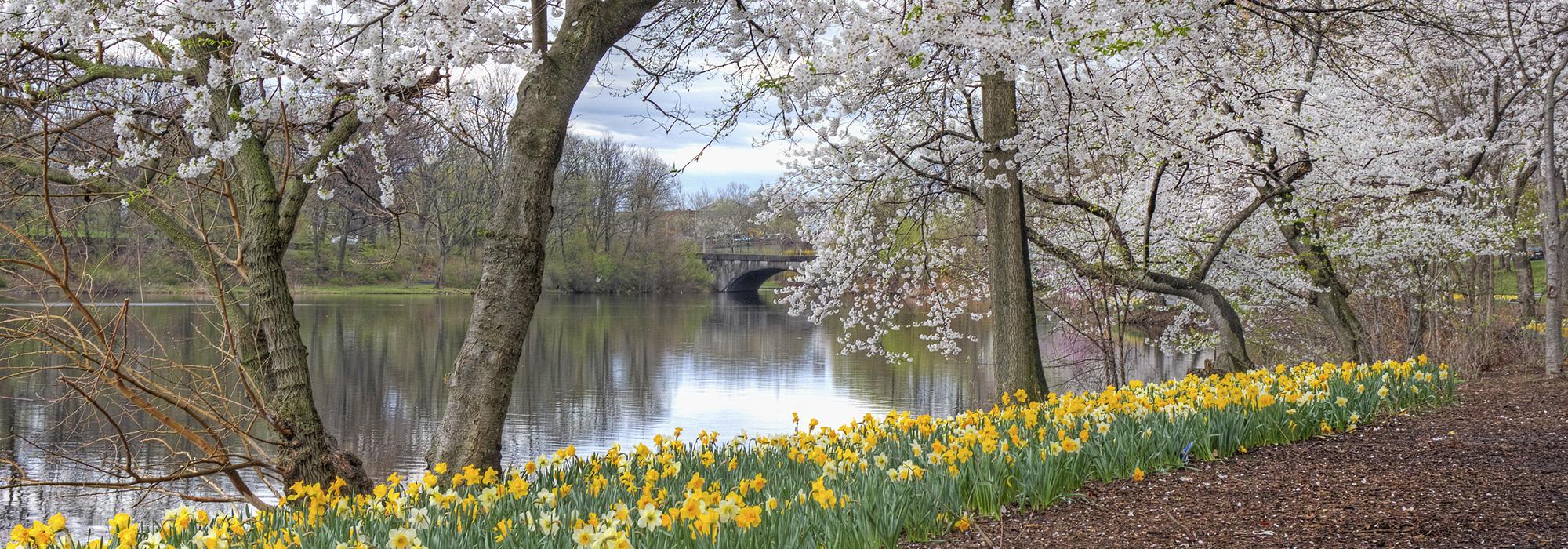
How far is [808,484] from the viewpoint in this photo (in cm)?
342

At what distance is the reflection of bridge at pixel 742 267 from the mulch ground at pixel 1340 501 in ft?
138

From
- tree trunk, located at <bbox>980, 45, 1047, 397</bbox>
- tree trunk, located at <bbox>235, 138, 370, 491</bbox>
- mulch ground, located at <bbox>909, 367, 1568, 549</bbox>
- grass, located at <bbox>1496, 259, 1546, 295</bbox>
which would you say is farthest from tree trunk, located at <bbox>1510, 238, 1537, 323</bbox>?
tree trunk, located at <bbox>235, 138, 370, 491</bbox>

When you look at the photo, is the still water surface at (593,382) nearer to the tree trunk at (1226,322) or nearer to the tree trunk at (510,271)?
the tree trunk at (1226,322)

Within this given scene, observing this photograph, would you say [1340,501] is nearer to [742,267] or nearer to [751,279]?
[742,267]

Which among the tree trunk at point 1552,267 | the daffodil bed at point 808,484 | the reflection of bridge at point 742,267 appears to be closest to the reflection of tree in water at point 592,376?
the daffodil bed at point 808,484

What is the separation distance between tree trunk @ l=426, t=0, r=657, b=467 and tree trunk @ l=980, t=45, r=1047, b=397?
3.18 metres

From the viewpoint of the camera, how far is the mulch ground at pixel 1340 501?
10.0 ft

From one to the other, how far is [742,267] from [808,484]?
46.5 m

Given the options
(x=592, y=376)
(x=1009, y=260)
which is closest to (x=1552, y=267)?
(x=1009, y=260)

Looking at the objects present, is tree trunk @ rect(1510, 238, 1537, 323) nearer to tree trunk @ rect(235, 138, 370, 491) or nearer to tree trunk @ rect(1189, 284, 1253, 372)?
tree trunk @ rect(1189, 284, 1253, 372)

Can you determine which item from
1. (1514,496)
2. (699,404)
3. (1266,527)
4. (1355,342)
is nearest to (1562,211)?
(1355,342)

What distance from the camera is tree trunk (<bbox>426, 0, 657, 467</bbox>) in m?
4.30

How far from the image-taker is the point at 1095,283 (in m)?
9.49

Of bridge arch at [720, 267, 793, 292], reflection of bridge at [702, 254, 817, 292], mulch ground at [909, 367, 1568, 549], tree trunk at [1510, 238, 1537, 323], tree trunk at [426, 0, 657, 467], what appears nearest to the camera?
mulch ground at [909, 367, 1568, 549]
